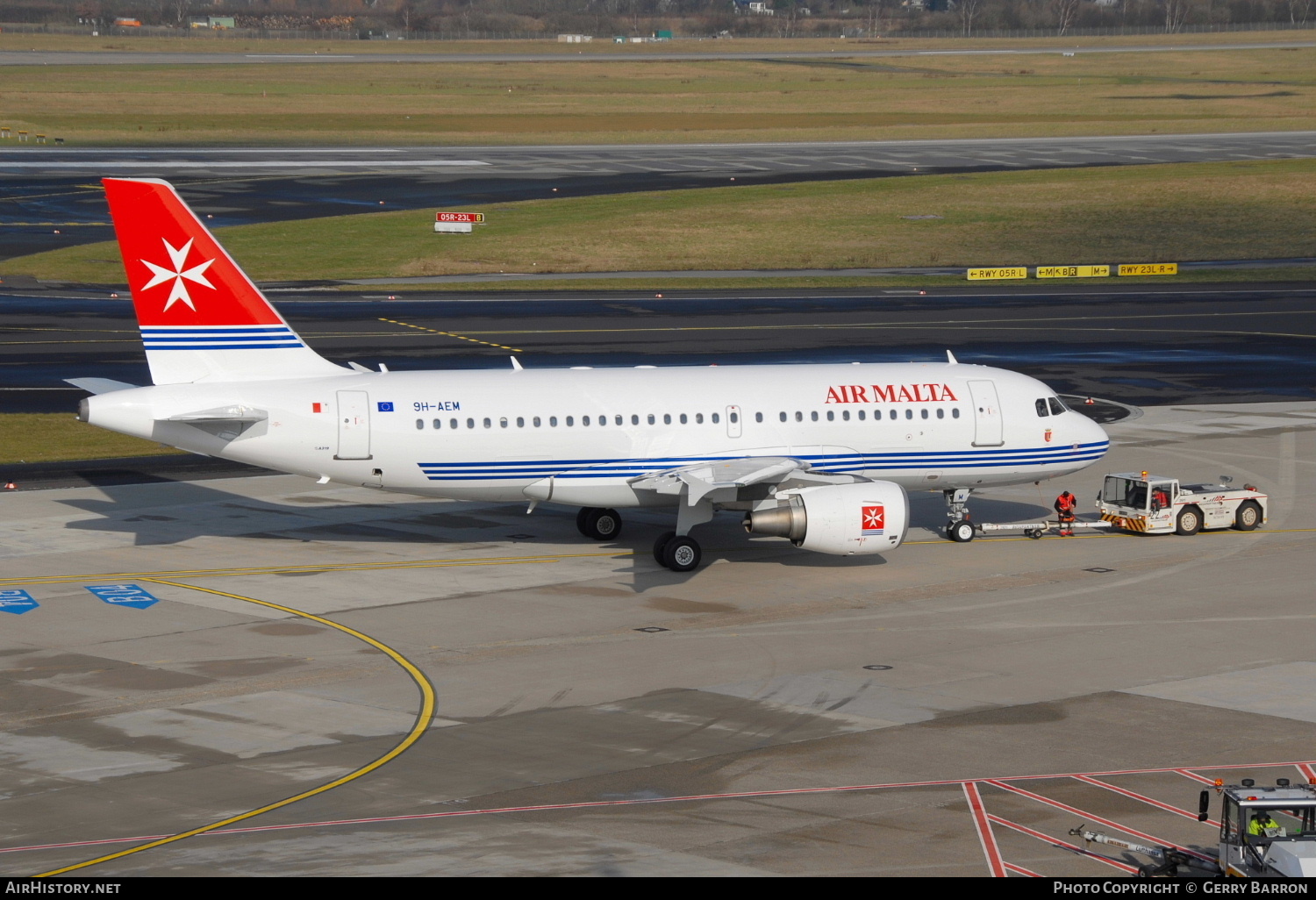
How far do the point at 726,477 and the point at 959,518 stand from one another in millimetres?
8649

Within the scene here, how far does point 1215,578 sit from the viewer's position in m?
41.6

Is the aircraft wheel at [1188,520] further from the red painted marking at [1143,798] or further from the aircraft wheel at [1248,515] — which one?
the red painted marking at [1143,798]

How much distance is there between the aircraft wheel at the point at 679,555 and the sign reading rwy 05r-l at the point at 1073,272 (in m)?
65.0

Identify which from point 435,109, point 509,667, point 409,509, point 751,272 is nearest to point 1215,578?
point 509,667

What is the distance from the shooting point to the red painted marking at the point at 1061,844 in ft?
74.9

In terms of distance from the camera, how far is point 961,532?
151 ft

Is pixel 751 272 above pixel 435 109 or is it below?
below

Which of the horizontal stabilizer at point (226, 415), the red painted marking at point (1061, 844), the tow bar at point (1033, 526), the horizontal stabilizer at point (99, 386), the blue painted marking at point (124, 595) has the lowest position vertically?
the tow bar at point (1033, 526)

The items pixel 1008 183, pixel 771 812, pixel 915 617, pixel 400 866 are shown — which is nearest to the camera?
pixel 400 866

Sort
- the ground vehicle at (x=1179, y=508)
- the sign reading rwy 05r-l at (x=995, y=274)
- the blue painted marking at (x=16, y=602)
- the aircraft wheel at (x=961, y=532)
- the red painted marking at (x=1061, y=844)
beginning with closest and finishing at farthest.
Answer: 1. the red painted marking at (x=1061, y=844)
2. the blue painted marking at (x=16, y=602)
3. the aircraft wheel at (x=961, y=532)
4. the ground vehicle at (x=1179, y=508)
5. the sign reading rwy 05r-l at (x=995, y=274)

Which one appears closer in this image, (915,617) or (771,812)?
(771,812)

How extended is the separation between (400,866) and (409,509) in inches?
1108

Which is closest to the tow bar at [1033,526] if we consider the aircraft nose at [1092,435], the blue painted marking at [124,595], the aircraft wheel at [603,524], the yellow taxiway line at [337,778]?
the aircraft nose at [1092,435]
